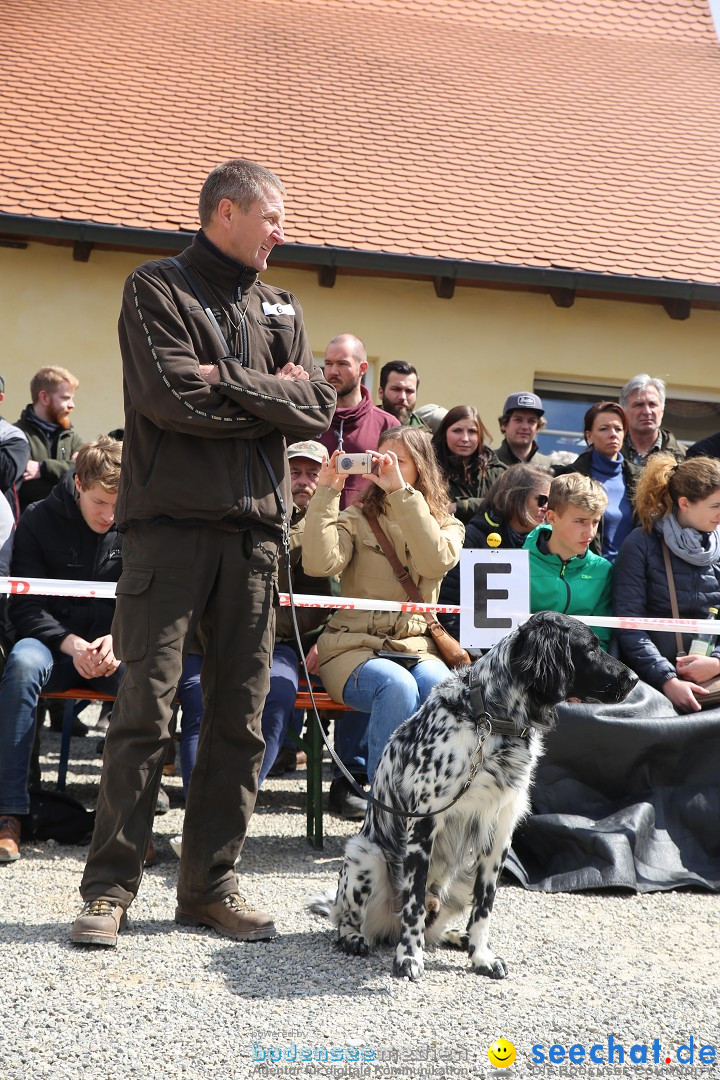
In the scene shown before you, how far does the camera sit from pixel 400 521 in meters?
5.52

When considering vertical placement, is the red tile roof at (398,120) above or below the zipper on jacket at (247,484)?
above

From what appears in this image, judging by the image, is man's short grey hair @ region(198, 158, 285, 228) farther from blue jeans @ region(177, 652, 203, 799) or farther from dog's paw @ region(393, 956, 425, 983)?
dog's paw @ region(393, 956, 425, 983)

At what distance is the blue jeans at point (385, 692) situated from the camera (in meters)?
5.38

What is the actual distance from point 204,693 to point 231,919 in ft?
2.76

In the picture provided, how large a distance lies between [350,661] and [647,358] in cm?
808

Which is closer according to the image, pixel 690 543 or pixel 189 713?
pixel 189 713

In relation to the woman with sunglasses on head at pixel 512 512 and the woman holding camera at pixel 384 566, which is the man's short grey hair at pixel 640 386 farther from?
the woman holding camera at pixel 384 566

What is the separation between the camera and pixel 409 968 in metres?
3.87

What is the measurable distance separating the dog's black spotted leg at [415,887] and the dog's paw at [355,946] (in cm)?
19

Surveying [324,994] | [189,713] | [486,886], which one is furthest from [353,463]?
[324,994]

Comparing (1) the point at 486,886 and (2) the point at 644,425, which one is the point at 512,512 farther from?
(1) the point at 486,886

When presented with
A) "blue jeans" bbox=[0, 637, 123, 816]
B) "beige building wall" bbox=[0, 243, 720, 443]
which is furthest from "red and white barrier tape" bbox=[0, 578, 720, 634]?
"beige building wall" bbox=[0, 243, 720, 443]

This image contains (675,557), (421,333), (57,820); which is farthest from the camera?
(421,333)

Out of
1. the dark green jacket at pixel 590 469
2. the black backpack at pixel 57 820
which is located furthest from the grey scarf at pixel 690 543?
the black backpack at pixel 57 820
